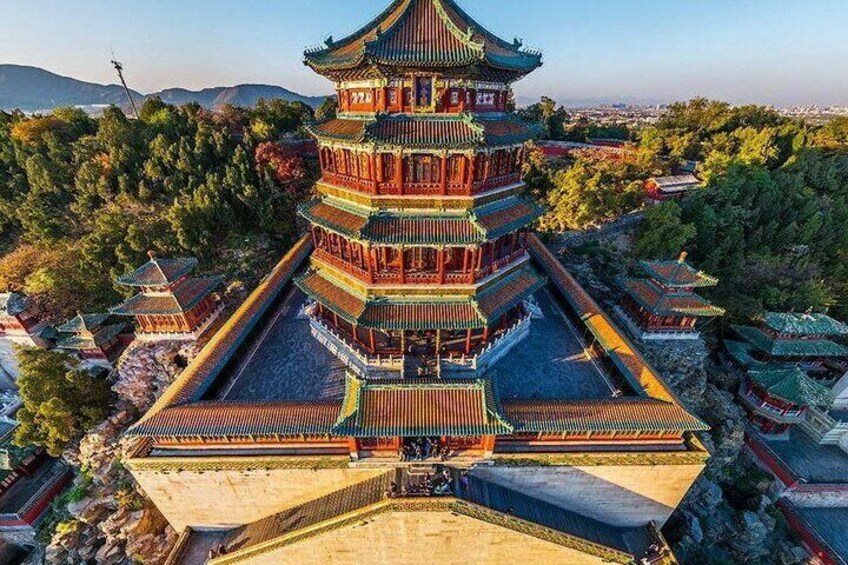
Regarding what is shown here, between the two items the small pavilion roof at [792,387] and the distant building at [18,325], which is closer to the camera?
the small pavilion roof at [792,387]

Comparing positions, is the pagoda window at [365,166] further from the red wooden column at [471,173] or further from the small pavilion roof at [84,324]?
the small pavilion roof at [84,324]

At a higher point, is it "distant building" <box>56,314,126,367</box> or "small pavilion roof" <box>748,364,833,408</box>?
"distant building" <box>56,314,126,367</box>

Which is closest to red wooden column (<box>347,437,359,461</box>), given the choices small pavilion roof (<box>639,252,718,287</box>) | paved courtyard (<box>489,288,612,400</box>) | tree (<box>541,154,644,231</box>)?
paved courtyard (<box>489,288,612,400</box>)

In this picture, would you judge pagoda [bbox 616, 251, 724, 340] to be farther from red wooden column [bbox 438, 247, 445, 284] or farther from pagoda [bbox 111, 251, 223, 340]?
pagoda [bbox 111, 251, 223, 340]

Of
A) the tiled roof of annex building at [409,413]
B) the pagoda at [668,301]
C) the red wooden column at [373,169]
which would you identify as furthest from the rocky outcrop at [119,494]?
the pagoda at [668,301]

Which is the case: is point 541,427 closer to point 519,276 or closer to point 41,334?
point 519,276
